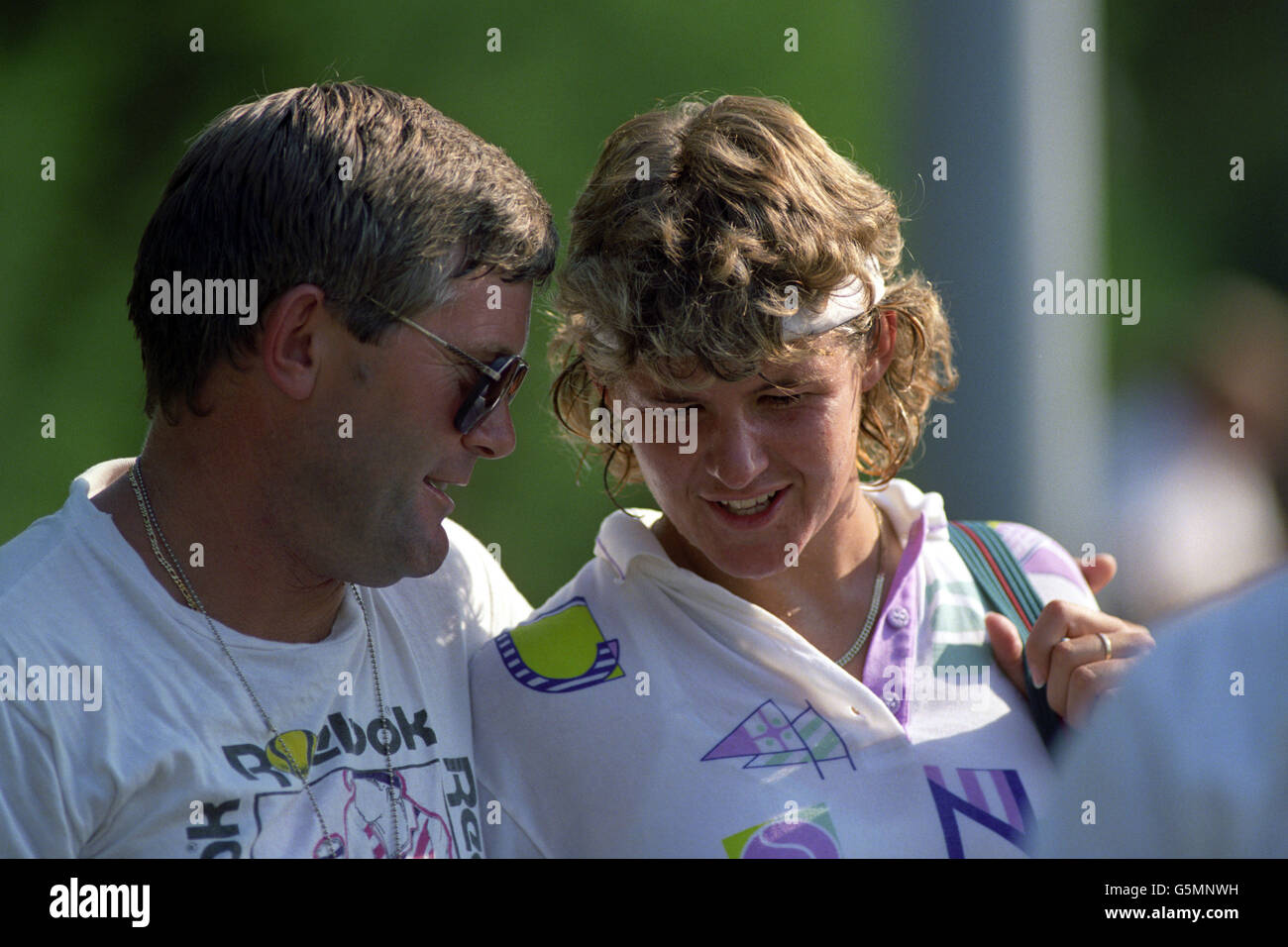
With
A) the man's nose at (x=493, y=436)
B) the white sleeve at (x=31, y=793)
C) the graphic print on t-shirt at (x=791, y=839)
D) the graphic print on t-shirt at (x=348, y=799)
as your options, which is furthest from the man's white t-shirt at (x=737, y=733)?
the white sleeve at (x=31, y=793)

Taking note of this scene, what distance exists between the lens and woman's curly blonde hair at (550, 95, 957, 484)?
2291 mm

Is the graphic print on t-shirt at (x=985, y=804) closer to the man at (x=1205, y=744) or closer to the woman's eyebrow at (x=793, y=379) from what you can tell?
the woman's eyebrow at (x=793, y=379)

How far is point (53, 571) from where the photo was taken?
195 cm

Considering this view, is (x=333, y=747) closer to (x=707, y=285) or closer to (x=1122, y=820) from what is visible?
(x=707, y=285)

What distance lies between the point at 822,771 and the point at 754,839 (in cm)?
17

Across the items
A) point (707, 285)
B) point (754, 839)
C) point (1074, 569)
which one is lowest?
point (754, 839)

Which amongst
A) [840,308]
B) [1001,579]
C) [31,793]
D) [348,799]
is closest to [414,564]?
[348,799]

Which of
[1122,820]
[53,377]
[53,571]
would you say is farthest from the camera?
[53,377]

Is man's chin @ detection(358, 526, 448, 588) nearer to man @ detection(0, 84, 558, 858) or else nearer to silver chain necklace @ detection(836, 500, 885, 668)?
man @ detection(0, 84, 558, 858)

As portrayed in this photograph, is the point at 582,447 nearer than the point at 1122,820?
No

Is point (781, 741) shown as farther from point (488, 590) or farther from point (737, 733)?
point (488, 590)

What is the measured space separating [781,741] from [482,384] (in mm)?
818

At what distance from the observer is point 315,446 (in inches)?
87.0

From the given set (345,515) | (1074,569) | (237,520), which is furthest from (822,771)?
(237,520)
